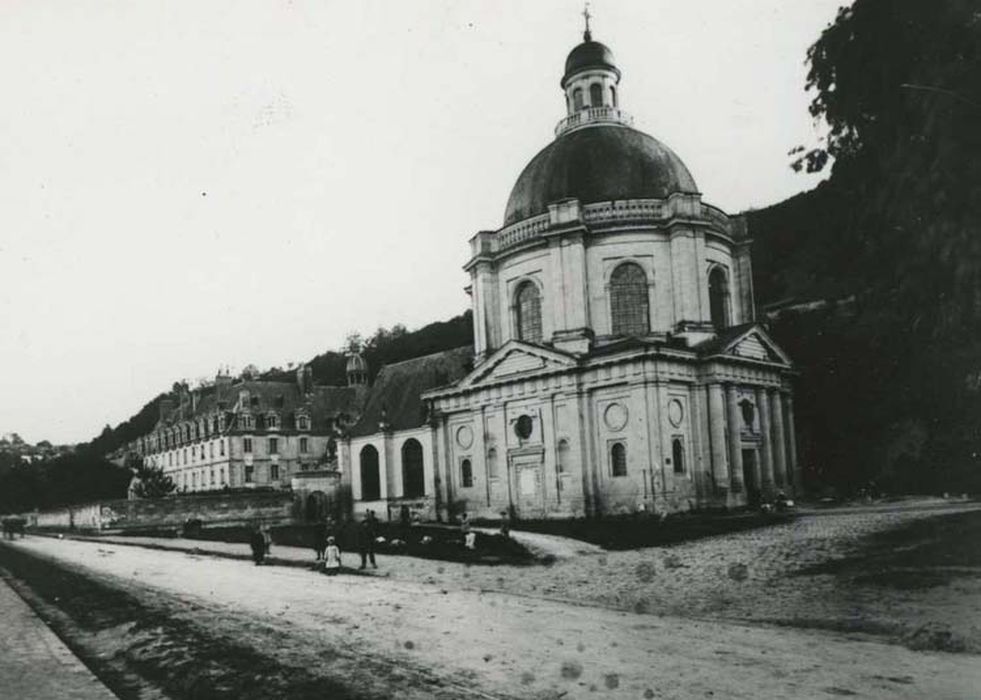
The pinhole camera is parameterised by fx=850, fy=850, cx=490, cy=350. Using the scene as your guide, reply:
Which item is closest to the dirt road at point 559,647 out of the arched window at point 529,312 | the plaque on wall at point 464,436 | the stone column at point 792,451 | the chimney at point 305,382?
the arched window at point 529,312

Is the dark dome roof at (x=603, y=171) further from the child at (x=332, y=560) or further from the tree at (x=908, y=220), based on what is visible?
the tree at (x=908, y=220)

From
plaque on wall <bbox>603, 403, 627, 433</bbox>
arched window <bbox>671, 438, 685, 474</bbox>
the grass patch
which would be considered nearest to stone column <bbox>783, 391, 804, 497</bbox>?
arched window <bbox>671, 438, 685, 474</bbox>

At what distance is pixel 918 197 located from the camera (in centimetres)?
818

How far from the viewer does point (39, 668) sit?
11.4 meters

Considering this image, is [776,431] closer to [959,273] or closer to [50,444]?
[959,273]

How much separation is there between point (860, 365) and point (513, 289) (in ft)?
105

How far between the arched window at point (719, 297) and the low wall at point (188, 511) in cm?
2825

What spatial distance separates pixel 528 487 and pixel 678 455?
7.37 m

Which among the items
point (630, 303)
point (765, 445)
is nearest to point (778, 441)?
point (765, 445)

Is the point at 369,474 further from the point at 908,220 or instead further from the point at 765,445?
the point at 908,220

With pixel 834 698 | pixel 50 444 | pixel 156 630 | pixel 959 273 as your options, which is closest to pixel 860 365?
pixel 959 273

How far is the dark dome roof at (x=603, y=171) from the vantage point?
131 ft

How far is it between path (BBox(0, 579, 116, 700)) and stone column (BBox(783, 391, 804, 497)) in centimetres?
3350

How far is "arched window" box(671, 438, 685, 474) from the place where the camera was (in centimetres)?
3559
